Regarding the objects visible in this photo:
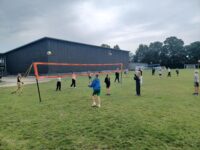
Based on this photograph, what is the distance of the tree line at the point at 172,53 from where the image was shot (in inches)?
3846

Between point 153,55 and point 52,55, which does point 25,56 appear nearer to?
point 52,55

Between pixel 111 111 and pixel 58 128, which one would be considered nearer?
pixel 58 128

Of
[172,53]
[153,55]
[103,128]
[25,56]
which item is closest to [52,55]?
[25,56]

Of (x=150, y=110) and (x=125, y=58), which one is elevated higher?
(x=125, y=58)

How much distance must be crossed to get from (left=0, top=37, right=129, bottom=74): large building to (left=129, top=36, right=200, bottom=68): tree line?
152 feet

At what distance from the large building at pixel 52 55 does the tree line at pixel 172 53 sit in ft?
152

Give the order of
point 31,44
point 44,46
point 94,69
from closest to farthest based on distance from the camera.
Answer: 1. point 44,46
2. point 31,44
3. point 94,69

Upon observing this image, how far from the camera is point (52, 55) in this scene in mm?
47438

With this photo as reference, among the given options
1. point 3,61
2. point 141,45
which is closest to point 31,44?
point 3,61

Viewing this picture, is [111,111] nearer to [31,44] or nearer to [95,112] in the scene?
[95,112]

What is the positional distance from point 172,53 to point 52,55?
244ft

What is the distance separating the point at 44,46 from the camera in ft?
158

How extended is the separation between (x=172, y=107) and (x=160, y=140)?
16.2 ft

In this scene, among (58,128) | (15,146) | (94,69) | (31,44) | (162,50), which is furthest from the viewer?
(162,50)
